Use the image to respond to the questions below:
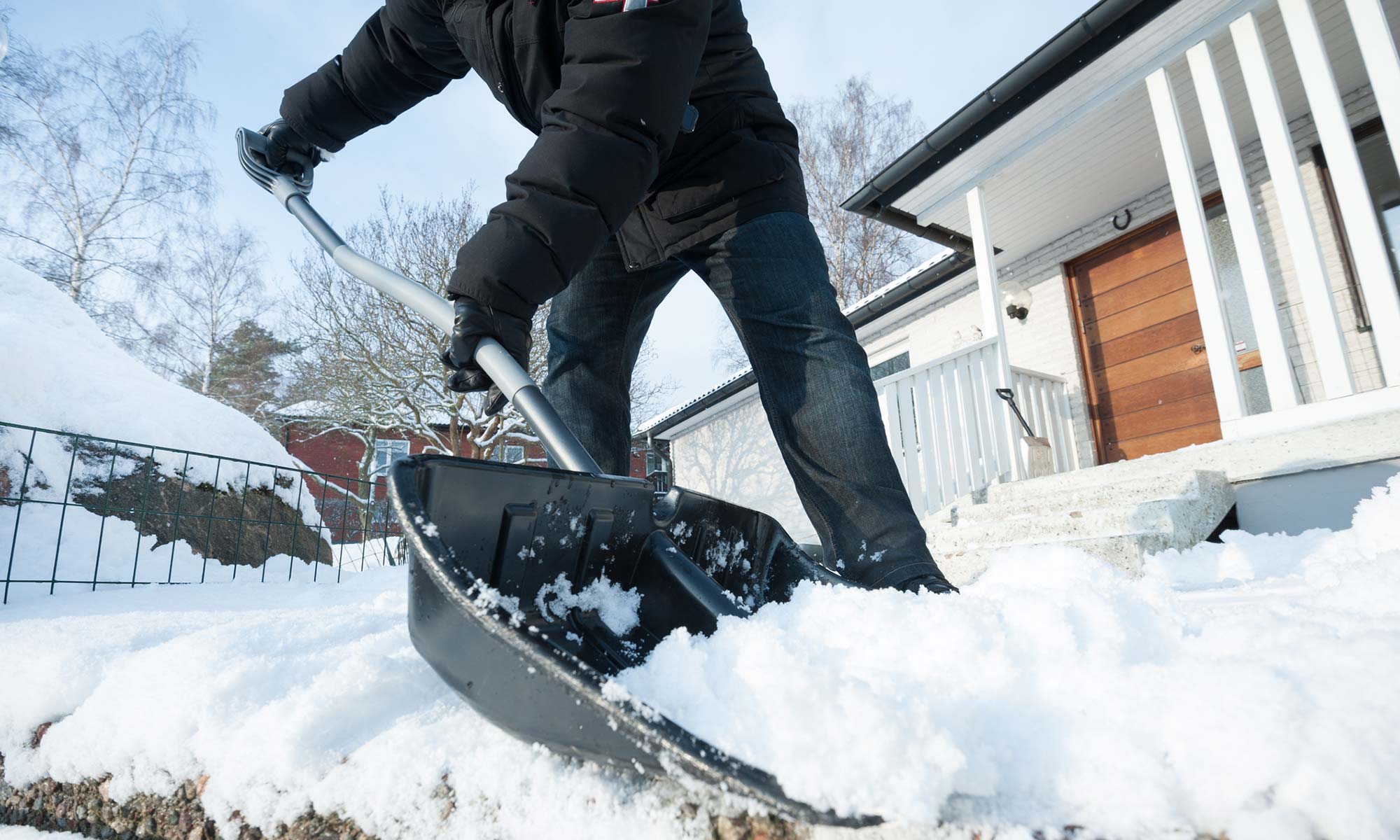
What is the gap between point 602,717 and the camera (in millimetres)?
460

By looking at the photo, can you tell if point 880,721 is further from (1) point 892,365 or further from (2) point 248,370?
(2) point 248,370

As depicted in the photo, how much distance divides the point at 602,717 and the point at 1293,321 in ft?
18.0

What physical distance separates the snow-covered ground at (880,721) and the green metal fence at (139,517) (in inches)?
87.2

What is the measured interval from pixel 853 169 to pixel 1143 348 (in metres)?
9.58

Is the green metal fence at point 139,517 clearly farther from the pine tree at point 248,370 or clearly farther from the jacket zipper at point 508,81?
the pine tree at point 248,370

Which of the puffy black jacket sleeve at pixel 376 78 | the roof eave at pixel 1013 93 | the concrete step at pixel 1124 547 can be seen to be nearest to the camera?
the puffy black jacket sleeve at pixel 376 78

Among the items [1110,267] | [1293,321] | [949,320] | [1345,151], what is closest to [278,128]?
[1345,151]

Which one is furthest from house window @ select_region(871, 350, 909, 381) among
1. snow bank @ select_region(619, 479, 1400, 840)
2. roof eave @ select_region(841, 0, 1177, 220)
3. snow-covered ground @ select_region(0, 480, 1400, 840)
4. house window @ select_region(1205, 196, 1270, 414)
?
snow bank @ select_region(619, 479, 1400, 840)

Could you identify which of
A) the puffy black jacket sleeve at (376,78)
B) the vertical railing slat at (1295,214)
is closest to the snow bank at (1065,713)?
the puffy black jacket sleeve at (376,78)

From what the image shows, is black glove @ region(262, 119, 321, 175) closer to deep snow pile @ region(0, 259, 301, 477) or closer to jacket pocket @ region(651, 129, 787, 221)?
jacket pocket @ region(651, 129, 787, 221)

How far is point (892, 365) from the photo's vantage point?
7824 millimetres

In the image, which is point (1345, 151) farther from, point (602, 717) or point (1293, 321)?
point (602, 717)

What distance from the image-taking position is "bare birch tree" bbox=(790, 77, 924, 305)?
13352mm

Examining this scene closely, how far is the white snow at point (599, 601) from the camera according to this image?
72cm
